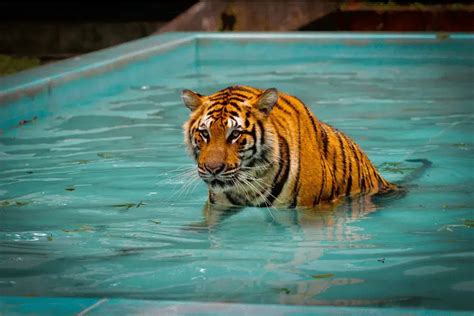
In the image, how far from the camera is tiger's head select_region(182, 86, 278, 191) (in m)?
4.46

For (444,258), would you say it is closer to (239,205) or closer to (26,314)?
(239,205)

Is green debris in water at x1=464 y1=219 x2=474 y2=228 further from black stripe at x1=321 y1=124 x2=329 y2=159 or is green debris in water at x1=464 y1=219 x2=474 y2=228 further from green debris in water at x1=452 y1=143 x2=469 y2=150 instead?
green debris in water at x1=452 y1=143 x2=469 y2=150

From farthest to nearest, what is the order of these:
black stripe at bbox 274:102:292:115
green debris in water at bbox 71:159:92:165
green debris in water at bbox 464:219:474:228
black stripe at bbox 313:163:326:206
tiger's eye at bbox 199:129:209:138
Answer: green debris in water at bbox 71:159:92:165, green debris in water at bbox 464:219:474:228, black stripe at bbox 313:163:326:206, black stripe at bbox 274:102:292:115, tiger's eye at bbox 199:129:209:138

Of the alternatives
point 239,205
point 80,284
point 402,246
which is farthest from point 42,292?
point 402,246

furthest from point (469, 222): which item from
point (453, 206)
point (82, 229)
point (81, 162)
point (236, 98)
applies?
point (81, 162)

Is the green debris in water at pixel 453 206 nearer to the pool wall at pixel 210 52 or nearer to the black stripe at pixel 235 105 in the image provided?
the black stripe at pixel 235 105

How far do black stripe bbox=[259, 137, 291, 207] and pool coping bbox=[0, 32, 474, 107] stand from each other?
304 cm

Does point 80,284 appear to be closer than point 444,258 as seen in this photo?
Yes

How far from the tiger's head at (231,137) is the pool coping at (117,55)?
2.95 metres

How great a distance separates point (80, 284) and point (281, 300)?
736mm

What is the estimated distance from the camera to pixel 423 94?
356 inches

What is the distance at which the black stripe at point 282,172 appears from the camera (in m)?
4.64

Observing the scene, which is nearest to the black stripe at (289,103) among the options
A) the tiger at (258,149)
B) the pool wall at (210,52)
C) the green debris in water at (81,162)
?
the tiger at (258,149)

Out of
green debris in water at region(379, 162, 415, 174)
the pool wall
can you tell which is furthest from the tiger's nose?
the pool wall
